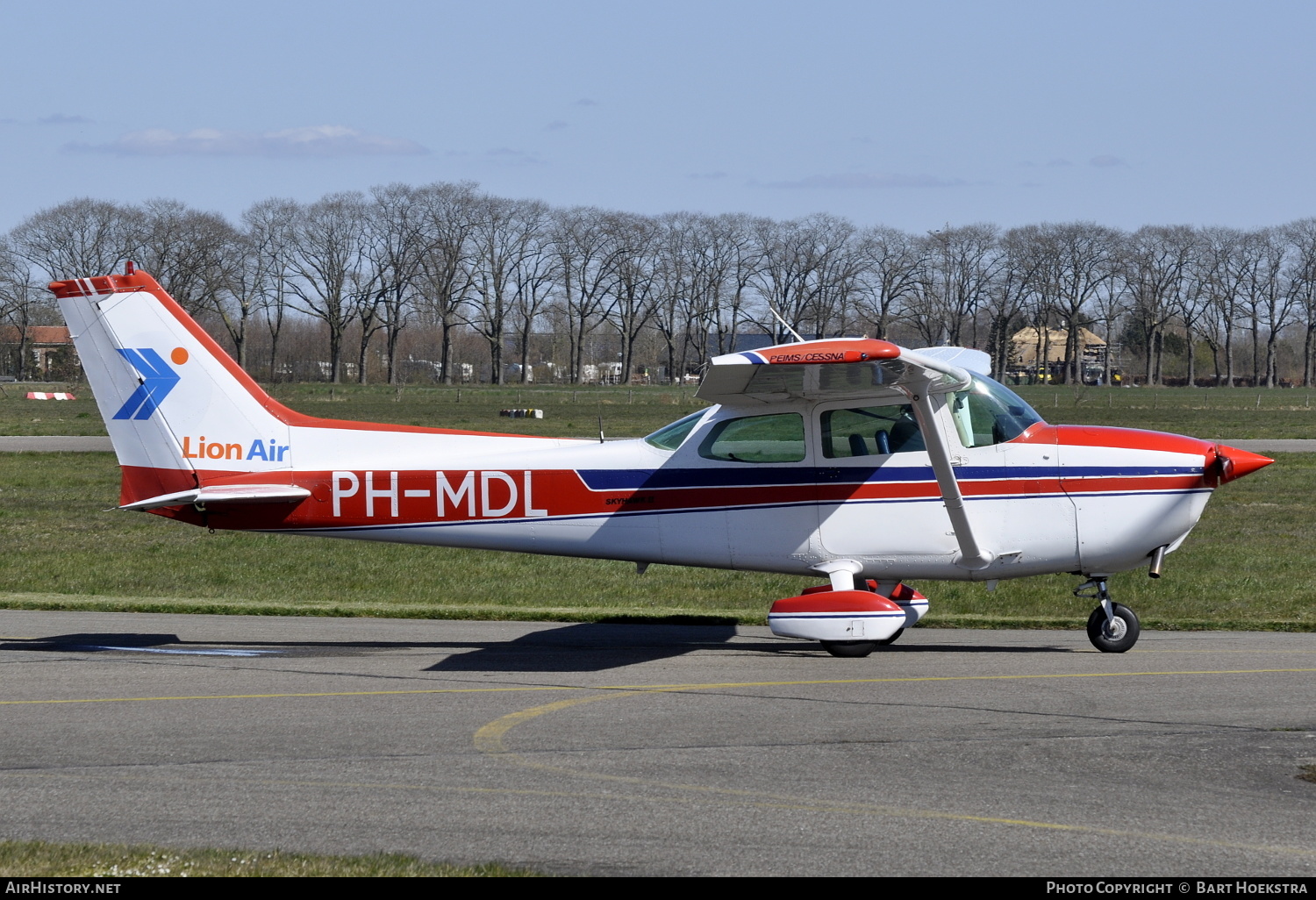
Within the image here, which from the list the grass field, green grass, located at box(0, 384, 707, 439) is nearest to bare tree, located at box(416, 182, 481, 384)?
green grass, located at box(0, 384, 707, 439)

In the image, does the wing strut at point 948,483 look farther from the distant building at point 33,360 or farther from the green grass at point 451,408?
the distant building at point 33,360

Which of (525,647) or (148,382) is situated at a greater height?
(148,382)

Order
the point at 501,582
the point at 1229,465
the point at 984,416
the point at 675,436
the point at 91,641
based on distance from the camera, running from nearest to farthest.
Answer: the point at 1229,465, the point at 984,416, the point at 675,436, the point at 91,641, the point at 501,582

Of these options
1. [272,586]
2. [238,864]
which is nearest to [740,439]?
[238,864]

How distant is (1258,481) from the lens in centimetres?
2638

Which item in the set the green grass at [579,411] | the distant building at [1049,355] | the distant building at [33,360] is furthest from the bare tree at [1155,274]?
the distant building at [33,360]

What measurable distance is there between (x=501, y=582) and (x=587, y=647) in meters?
4.47

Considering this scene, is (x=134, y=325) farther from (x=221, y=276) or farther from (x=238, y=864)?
(x=221, y=276)

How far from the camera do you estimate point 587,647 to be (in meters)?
10.9

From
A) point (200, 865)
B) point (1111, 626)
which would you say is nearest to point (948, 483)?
point (1111, 626)

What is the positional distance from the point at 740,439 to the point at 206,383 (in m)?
4.58

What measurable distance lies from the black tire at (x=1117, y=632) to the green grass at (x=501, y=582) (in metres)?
1.68

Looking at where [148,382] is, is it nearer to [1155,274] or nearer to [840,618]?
[840,618]

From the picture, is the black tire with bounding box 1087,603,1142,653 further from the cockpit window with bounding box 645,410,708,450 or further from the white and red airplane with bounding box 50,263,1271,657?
the cockpit window with bounding box 645,410,708,450
